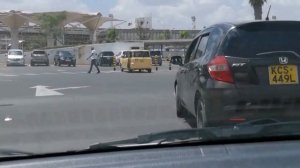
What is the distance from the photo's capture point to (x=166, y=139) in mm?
3781

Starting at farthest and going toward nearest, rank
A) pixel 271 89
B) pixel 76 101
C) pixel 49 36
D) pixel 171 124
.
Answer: pixel 49 36, pixel 76 101, pixel 171 124, pixel 271 89

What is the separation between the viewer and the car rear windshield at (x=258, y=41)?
7.31 m

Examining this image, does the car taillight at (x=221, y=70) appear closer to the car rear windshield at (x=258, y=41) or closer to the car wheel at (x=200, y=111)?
the car rear windshield at (x=258, y=41)

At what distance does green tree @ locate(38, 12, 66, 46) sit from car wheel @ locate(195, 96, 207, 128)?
90712mm

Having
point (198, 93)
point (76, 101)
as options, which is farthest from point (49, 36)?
point (198, 93)

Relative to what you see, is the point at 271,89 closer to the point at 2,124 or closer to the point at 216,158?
the point at 216,158

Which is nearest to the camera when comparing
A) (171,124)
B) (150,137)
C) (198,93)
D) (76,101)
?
(150,137)

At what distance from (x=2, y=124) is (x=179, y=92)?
294 centimetres

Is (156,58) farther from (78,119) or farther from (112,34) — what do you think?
(112,34)

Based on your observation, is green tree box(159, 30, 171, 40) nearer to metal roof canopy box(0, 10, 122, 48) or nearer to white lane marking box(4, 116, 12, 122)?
metal roof canopy box(0, 10, 122, 48)

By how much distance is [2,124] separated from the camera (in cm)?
1027

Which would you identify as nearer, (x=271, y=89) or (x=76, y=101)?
(x=271, y=89)

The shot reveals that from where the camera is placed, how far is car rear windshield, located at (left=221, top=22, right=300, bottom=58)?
7.31 meters

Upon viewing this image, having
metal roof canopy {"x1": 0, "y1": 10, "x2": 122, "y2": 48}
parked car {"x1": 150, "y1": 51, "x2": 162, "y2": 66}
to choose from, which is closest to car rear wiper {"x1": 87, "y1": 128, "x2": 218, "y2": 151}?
parked car {"x1": 150, "y1": 51, "x2": 162, "y2": 66}
